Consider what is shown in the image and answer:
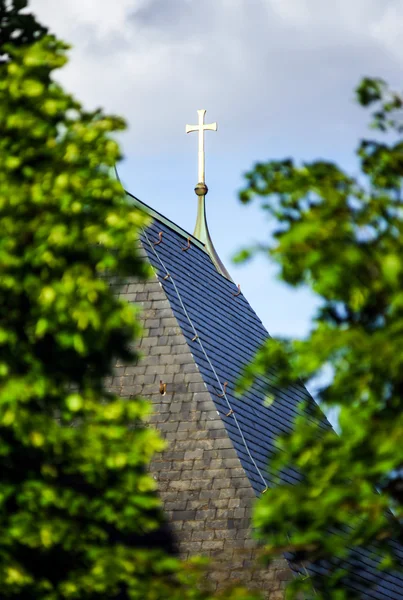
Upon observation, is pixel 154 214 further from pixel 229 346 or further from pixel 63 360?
pixel 63 360

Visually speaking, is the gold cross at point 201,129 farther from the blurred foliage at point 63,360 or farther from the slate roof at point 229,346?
the blurred foliage at point 63,360

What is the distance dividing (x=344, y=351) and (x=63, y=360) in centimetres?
292

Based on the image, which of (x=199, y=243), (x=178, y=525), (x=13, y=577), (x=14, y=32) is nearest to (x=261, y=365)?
(x=13, y=577)

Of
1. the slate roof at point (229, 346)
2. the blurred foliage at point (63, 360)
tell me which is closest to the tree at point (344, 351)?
the blurred foliage at point (63, 360)

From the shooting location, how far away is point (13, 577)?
44.9ft

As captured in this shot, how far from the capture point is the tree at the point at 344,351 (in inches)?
520

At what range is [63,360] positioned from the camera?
1452 centimetres

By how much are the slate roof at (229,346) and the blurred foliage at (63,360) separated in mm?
9969

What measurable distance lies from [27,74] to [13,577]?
5.19 metres

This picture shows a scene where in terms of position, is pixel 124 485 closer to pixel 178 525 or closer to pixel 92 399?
pixel 92 399

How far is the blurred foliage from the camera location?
540 inches

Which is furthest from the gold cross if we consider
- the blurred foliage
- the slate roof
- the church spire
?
the blurred foliage

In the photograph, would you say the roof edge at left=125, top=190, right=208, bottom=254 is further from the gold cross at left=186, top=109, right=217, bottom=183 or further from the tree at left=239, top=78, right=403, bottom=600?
the tree at left=239, top=78, right=403, bottom=600

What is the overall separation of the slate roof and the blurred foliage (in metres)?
9.97
